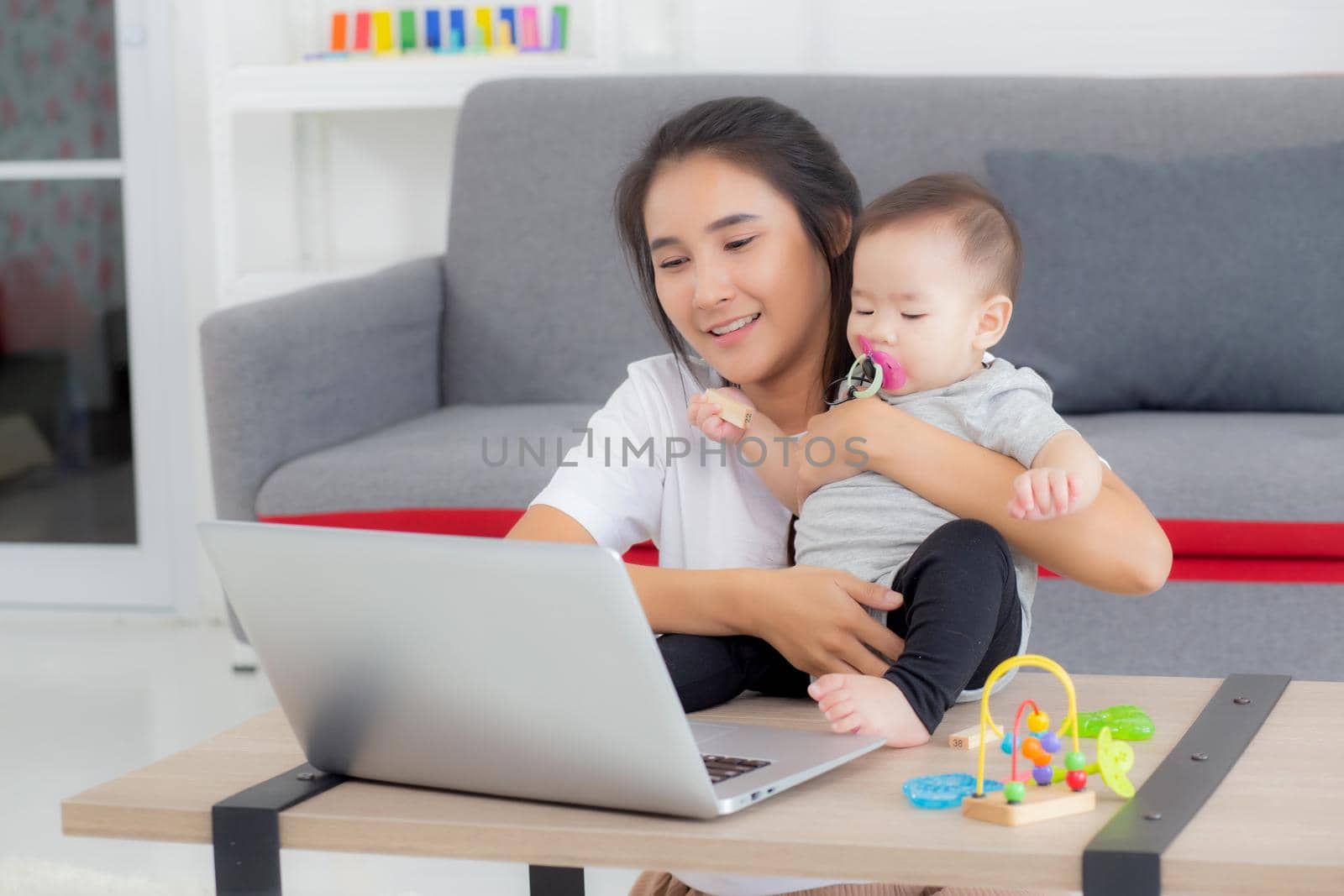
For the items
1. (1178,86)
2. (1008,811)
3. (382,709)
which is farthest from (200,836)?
(1178,86)

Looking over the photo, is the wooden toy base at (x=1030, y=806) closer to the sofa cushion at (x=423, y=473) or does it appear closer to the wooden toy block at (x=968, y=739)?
the wooden toy block at (x=968, y=739)

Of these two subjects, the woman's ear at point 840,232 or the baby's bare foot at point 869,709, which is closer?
the baby's bare foot at point 869,709

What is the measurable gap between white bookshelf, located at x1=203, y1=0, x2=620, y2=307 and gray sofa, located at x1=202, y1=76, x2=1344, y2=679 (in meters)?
0.23

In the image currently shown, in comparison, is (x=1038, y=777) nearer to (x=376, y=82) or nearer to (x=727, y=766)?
(x=727, y=766)

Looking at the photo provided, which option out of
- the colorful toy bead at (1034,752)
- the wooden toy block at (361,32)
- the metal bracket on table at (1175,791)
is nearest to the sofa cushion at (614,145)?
the wooden toy block at (361,32)

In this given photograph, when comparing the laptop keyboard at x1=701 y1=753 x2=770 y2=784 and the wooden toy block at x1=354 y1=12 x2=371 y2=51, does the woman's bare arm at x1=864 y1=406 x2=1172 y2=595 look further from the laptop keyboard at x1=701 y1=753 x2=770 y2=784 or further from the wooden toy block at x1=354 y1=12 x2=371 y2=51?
the wooden toy block at x1=354 y1=12 x2=371 y2=51

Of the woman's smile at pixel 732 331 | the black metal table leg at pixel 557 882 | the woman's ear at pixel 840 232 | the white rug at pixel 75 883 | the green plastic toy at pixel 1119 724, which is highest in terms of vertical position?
the woman's ear at pixel 840 232

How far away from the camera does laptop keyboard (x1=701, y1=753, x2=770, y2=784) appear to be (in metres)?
0.72

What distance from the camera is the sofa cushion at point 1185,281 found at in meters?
2.06

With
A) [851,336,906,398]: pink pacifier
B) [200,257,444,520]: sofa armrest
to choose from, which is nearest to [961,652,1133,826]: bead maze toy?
[851,336,906,398]: pink pacifier

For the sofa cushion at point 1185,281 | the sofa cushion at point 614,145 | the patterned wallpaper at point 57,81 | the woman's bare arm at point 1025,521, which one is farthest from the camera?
the patterned wallpaper at point 57,81

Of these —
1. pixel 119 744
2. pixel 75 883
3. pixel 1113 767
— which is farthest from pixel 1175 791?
pixel 119 744

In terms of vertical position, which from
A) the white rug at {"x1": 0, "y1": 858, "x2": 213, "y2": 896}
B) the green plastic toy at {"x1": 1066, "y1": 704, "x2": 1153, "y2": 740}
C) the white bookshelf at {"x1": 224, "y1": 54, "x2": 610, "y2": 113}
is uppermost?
the white bookshelf at {"x1": 224, "y1": 54, "x2": 610, "y2": 113}

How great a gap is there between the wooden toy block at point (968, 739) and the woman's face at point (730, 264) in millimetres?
440
